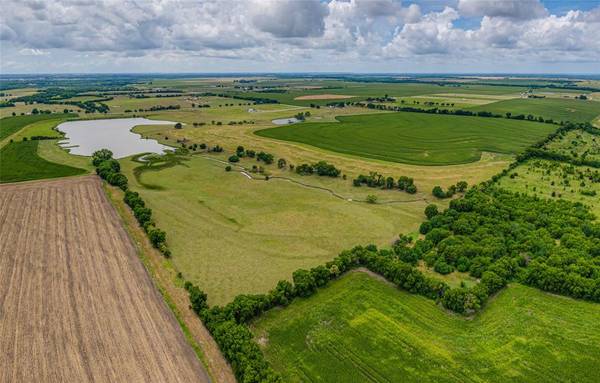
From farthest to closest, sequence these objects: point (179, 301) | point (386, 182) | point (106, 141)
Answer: point (106, 141), point (386, 182), point (179, 301)

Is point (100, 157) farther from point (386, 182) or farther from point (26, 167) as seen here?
point (386, 182)

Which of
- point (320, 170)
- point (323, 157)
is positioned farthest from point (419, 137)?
point (320, 170)

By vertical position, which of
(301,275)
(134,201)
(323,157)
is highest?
(323,157)

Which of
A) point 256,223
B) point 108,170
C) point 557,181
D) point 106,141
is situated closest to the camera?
point 256,223

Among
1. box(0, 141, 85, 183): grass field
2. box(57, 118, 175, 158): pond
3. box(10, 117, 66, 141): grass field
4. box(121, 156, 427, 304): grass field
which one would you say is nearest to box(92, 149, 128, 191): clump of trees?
box(121, 156, 427, 304): grass field

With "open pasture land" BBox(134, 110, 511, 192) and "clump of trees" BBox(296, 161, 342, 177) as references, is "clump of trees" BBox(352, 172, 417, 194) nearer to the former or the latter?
"open pasture land" BBox(134, 110, 511, 192)

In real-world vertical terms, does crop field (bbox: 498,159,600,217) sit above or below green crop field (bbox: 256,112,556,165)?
below
